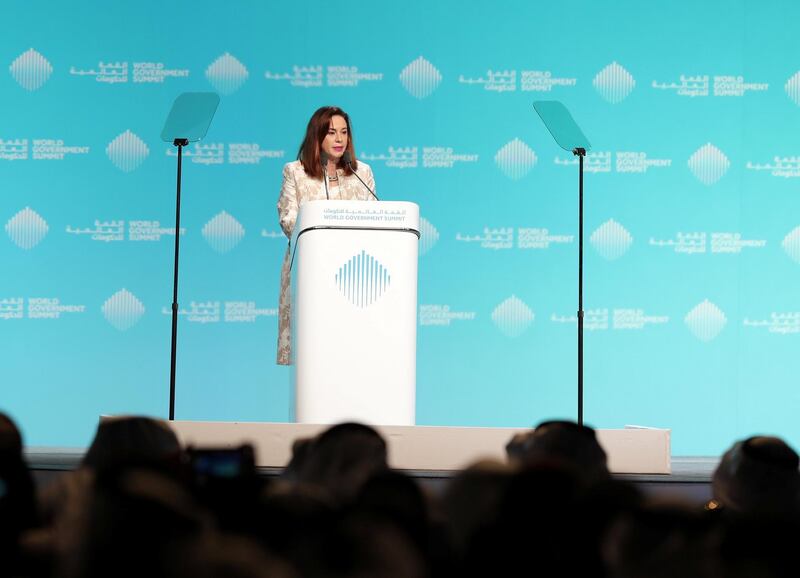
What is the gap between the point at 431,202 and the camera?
18.8 feet

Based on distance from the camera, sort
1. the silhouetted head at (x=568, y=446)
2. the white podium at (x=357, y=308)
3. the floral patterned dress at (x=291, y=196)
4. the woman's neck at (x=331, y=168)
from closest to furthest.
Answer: the silhouetted head at (x=568, y=446) < the white podium at (x=357, y=308) < the floral patterned dress at (x=291, y=196) < the woman's neck at (x=331, y=168)

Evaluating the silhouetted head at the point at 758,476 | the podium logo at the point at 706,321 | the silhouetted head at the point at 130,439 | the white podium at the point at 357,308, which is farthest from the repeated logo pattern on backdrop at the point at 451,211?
the silhouetted head at the point at 130,439

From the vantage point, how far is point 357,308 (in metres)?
3.15

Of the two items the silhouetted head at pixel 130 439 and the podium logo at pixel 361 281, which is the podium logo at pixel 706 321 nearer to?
the podium logo at pixel 361 281

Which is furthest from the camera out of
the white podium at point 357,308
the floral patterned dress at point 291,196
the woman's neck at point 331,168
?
the woman's neck at point 331,168

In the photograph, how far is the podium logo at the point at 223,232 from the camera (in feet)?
18.8

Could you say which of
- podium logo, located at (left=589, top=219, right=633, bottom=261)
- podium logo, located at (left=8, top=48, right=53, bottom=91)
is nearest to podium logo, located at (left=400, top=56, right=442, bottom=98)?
podium logo, located at (left=589, top=219, right=633, bottom=261)

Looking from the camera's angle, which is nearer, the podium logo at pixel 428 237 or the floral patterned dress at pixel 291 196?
the floral patterned dress at pixel 291 196

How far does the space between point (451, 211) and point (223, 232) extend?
4.01ft

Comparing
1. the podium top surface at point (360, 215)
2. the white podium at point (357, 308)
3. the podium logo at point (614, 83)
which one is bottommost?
the white podium at point (357, 308)

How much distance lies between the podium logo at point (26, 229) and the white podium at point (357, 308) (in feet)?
10.1

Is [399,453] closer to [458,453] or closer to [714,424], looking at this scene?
[458,453]

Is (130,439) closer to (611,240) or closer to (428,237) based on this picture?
(428,237)

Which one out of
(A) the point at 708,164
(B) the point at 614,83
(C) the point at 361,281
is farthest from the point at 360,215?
(A) the point at 708,164
